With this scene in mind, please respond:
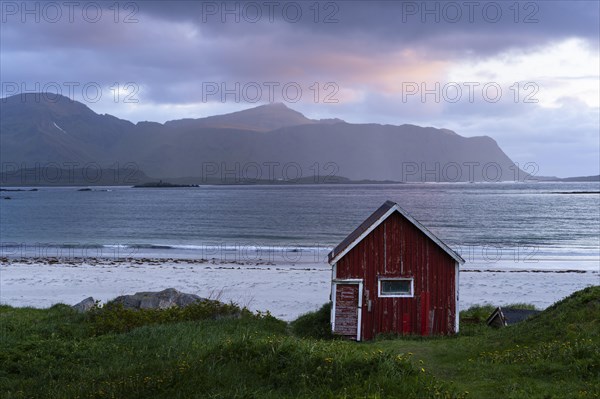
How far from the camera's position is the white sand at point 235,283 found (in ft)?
107

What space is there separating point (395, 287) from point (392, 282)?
0.23 meters

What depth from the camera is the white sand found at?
1278 inches

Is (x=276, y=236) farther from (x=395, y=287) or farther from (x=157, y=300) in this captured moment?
(x=395, y=287)

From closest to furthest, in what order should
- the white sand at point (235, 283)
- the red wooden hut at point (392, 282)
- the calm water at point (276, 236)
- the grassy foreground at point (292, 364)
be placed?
the grassy foreground at point (292, 364), the red wooden hut at point (392, 282), the white sand at point (235, 283), the calm water at point (276, 236)

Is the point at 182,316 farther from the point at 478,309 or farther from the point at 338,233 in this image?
the point at 338,233

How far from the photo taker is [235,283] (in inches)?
1524

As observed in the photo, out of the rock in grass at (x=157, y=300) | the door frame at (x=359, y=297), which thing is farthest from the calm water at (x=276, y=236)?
the door frame at (x=359, y=297)

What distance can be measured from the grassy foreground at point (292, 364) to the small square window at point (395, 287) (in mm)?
2971

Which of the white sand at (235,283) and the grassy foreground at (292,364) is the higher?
the grassy foreground at (292,364)

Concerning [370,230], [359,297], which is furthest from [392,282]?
[370,230]

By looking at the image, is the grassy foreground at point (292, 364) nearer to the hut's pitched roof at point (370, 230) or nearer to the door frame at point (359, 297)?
the door frame at point (359, 297)

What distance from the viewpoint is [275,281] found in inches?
1550

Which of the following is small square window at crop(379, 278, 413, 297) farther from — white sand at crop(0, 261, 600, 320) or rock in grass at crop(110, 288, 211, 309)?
rock in grass at crop(110, 288, 211, 309)

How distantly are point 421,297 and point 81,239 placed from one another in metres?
61.2
